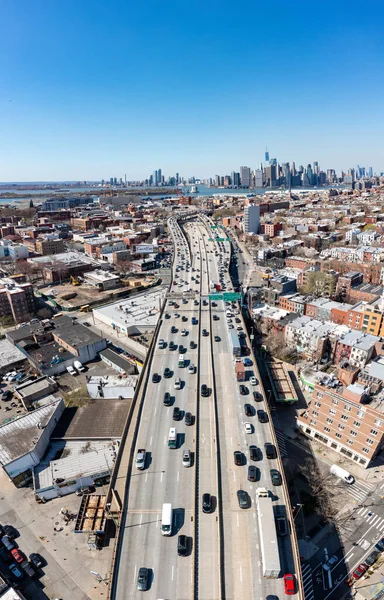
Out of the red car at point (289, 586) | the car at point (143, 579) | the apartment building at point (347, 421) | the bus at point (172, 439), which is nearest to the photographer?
the red car at point (289, 586)

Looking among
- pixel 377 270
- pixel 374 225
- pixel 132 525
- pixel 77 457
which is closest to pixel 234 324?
pixel 77 457

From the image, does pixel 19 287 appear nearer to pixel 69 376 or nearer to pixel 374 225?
pixel 69 376

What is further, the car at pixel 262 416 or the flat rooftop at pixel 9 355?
the flat rooftop at pixel 9 355

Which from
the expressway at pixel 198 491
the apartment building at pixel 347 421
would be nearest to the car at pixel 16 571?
the expressway at pixel 198 491

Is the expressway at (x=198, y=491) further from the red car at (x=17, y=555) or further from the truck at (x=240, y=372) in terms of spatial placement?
the red car at (x=17, y=555)

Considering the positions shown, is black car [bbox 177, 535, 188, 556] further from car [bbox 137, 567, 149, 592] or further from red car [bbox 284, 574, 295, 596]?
red car [bbox 284, 574, 295, 596]

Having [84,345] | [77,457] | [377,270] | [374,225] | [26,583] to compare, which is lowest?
[26,583]

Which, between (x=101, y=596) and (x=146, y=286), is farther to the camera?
(x=146, y=286)
